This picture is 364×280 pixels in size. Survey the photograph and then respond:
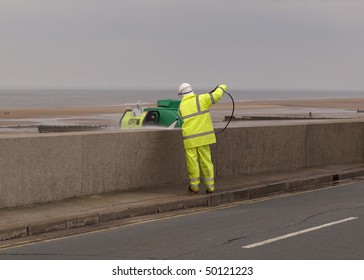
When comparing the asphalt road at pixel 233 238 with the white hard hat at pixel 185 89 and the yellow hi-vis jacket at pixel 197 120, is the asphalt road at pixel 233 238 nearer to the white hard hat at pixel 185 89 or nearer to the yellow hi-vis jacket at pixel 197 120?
the yellow hi-vis jacket at pixel 197 120

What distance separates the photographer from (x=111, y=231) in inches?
375

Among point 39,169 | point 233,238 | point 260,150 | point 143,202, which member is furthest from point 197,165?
point 260,150

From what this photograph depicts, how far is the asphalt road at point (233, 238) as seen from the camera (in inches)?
316

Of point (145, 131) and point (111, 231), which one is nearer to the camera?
point (111, 231)

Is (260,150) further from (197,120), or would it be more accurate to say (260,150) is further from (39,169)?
(39,169)

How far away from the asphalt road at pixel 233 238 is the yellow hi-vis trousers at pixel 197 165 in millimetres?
622

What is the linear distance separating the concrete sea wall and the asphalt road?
63.8 inches

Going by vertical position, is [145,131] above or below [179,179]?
above

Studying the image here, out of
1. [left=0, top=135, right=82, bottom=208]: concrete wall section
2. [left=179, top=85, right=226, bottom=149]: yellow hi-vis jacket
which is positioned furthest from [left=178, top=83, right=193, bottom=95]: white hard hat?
[left=0, top=135, right=82, bottom=208]: concrete wall section

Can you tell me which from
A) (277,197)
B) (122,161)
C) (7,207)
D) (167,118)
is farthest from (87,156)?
(167,118)

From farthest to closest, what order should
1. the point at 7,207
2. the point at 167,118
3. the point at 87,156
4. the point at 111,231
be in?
the point at 167,118
the point at 87,156
the point at 7,207
the point at 111,231

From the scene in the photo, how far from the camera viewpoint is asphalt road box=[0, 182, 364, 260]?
8016 millimetres

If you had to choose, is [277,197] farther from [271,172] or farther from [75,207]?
[75,207]
